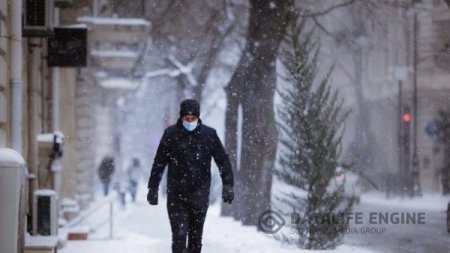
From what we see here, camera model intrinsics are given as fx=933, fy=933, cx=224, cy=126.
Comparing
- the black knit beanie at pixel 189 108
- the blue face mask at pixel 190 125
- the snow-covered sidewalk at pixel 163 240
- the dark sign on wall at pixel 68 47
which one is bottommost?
the snow-covered sidewalk at pixel 163 240

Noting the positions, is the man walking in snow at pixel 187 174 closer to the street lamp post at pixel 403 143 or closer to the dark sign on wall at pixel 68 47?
the dark sign on wall at pixel 68 47

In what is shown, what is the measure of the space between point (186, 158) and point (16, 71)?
10.8 feet

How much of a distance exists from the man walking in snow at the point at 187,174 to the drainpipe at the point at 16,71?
2.75m

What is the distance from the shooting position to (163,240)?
52.4 ft

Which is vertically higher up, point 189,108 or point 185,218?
point 189,108

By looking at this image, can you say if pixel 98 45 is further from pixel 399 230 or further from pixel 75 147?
pixel 399 230

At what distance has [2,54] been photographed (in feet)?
35.0

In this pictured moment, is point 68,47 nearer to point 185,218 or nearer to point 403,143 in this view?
point 185,218

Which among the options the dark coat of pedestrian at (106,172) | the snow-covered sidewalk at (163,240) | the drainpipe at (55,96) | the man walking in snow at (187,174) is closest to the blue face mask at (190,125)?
the man walking in snow at (187,174)

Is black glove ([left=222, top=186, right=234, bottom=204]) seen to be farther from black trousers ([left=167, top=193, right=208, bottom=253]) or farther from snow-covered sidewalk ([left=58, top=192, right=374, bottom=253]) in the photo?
snow-covered sidewalk ([left=58, top=192, right=374, bottom=253])

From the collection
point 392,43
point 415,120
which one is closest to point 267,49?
point 415,120

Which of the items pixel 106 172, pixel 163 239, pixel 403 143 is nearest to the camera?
pixel 163 239

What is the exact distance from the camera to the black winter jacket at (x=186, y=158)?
8828mm

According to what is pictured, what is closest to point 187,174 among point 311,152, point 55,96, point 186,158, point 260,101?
point 186,158
